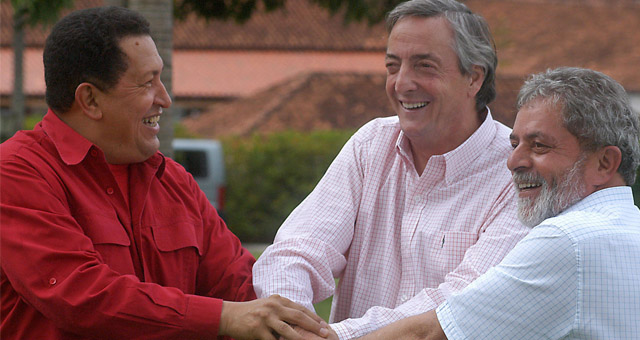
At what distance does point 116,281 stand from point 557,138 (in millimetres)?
1503

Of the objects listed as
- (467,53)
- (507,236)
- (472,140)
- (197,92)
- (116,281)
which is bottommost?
(197,92)

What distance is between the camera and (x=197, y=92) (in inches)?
1241

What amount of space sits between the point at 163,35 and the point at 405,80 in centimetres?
234

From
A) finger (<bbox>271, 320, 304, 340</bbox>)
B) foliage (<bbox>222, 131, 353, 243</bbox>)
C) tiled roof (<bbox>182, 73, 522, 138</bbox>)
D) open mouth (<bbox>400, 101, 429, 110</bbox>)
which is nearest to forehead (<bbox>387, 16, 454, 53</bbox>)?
open mouth (<bbox>400, 101, 429, 110</bbox>)

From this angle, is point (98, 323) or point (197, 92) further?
point (197, 92)

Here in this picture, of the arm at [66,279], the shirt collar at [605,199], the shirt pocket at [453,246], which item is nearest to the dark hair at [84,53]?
the arm at [66,279]

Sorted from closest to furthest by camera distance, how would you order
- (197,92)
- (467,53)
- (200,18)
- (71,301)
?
1. (71,301)
2. (467,53)
3. (200,18)
4. (197,92)

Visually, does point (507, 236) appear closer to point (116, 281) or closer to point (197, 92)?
point (116, 281)

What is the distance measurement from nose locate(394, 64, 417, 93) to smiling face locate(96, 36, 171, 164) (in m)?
0.93

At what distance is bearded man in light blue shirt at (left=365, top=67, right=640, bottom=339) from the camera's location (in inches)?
103

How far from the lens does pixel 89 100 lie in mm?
2990

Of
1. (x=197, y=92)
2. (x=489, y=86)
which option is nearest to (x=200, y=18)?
(x=489, y=86)

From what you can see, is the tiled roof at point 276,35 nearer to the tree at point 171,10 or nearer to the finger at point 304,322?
the tree at point 171,10

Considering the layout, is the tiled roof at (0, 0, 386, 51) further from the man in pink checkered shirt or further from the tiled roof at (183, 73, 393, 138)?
the man in pink checkered shirt
